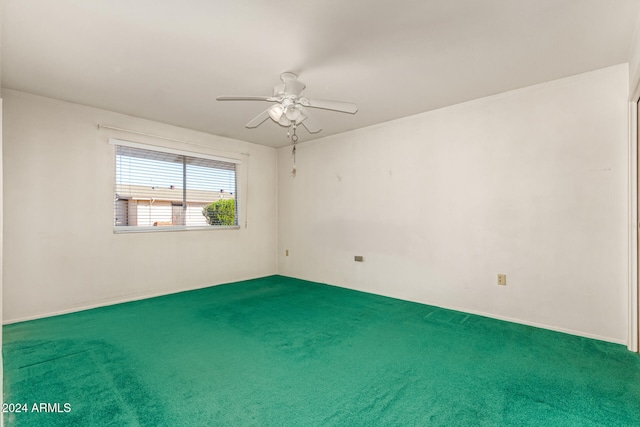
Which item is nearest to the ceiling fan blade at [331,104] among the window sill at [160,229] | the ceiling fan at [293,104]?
the ceiling fan at [293,104]

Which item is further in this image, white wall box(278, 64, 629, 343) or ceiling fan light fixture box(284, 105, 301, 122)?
white wall box(278, 64, 629, 343)

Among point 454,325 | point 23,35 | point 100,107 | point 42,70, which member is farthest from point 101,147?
point 454,325

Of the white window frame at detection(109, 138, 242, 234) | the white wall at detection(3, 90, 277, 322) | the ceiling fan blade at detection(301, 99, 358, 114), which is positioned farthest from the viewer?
the white window frame at detection(109, 138, 242, 234)

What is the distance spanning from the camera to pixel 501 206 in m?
3.60

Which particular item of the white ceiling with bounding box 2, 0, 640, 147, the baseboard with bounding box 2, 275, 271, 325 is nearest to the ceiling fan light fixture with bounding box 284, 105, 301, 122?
the white ceiling with bounding box 2, 0, 640, 147

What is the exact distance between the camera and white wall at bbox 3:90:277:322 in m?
3.53

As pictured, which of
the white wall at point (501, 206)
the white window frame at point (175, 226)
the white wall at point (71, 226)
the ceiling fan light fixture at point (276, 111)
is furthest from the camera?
the white window frame at point (175, 226)

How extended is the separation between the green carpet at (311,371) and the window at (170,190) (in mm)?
1328

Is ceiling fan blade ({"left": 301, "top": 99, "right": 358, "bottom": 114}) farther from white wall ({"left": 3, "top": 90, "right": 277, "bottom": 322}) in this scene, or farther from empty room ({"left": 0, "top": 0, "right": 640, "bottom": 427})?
white wall ({"left": 3, "top": 90, "right": 277, "bottom": 322})

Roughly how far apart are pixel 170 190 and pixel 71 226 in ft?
4.04

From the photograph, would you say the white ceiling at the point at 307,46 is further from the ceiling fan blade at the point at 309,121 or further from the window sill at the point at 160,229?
the window sill at the point at 160,229

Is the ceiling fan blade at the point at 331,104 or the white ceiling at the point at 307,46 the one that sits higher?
the white ceiling at the point at 307,46

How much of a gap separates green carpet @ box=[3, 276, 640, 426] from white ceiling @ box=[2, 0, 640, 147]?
2.30 metres

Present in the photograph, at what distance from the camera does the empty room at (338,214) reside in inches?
87.7
